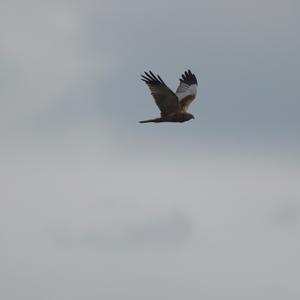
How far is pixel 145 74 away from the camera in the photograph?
162ft

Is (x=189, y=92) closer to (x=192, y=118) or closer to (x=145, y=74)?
(x=192, y=118)

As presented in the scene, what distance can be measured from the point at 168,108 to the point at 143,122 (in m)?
1.60

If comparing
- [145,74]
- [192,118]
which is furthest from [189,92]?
[145,74]

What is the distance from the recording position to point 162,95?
165 ft

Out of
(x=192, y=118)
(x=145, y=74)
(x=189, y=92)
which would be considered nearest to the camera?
(x=145, y=74)

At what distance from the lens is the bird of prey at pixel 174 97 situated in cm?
4938

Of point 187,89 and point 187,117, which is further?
point 187,89

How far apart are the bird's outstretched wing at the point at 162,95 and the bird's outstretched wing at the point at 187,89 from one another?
3.02m

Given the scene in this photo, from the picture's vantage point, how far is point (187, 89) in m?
57.3

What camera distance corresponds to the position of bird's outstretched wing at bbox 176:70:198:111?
55406mm

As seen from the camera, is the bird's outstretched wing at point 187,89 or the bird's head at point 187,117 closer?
the bird's head at point 187,117

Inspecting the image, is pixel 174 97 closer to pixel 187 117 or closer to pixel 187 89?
pixel 187 117

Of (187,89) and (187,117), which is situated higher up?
(187,89)

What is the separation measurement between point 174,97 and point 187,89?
6757 millimetres
